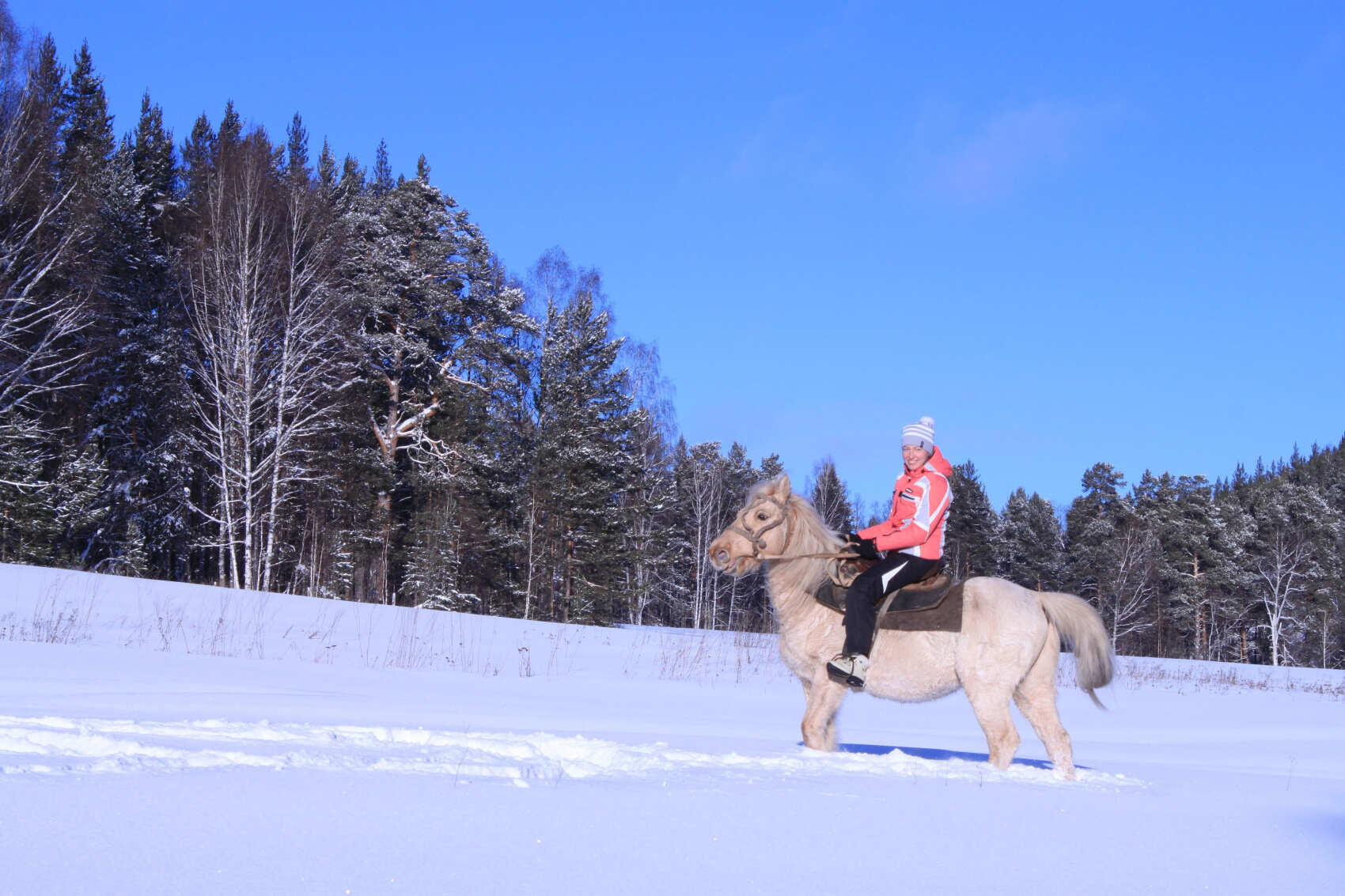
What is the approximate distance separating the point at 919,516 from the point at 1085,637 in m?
1.38

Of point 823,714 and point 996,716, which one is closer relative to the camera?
point 996,716

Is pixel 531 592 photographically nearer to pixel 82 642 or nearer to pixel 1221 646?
pixel 82 642

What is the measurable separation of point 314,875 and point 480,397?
33.9 meters

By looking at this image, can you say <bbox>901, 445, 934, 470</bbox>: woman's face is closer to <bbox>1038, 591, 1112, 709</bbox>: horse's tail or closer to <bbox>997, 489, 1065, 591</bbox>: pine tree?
<bbox>1038, 591, 1112, 709</bbox>: horse's tail

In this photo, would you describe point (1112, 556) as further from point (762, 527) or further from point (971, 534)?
point (762, 527)

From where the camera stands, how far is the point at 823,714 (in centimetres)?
645

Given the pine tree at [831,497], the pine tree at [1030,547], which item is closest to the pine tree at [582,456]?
the pine tree at [831,497]

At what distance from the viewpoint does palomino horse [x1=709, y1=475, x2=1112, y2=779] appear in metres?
6.28

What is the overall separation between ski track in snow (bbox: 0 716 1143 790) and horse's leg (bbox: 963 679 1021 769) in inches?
4.6

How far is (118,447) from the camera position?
30.0m

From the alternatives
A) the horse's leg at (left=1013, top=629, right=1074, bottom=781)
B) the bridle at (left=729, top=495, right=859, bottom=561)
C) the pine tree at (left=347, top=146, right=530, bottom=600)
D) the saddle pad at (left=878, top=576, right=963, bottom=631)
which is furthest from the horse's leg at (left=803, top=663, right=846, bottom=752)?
the pine tree at (left=347, top=146, right=530, bottom=600)

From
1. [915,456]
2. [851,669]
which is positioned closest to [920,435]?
[915,456]

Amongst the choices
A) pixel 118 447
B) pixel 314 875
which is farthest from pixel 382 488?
pixel 314 875

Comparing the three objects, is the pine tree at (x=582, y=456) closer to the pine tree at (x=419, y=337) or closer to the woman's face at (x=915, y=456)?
the pine tree at (x=419, y=337)
